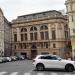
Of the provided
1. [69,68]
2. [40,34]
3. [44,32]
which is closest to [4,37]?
[40,34]

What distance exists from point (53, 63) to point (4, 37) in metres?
67.2

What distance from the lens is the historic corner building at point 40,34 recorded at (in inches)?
3711

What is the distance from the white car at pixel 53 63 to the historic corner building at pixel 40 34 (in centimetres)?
6097

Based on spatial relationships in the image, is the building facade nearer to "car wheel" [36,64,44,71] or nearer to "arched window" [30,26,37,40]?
"car wheel" [36,64,44,71]

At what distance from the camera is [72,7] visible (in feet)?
213

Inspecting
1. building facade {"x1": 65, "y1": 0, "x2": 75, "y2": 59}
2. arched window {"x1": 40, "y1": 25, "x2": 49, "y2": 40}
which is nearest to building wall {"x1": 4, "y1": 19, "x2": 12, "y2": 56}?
arched window {"x1": 40, "y1": 25, "x2": 49, "y2": 40}

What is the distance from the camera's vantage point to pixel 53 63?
29.9m

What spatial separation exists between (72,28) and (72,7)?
193 inches

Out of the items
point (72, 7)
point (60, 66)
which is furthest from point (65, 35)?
point (60, 66)

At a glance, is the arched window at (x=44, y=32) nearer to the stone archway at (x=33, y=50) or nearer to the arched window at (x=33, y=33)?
the arched window at (x=33, y=33)

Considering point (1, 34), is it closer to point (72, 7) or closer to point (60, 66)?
point (72, 7)

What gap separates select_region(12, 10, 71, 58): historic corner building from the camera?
309 ft

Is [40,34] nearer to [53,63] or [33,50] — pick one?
[33,50]

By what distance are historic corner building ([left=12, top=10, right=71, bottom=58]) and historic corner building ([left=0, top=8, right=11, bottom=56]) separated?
2.16 m
